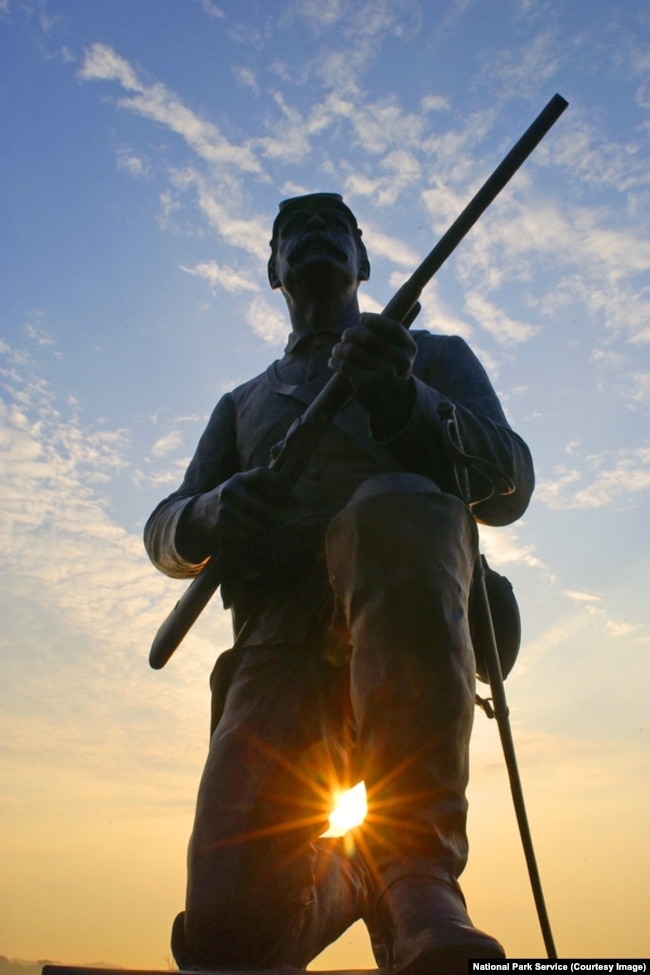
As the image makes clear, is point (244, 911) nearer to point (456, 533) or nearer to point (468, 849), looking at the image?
point (468, 849)

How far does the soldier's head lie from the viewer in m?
4.75

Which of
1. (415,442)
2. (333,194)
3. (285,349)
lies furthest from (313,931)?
(333,194)

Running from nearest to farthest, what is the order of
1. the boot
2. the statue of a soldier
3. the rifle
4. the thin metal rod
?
the boot < the statue of a soldier < the thin metal rod < the rifle

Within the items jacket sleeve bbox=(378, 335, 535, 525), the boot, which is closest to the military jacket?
jacket sleeve bbox=(378, 335, 535, 525)

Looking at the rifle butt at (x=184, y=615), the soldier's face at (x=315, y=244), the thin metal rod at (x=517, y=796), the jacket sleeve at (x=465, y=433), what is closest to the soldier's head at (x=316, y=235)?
the soldier's face at (x=315, y=244)

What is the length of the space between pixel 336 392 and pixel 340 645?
104 centimetres

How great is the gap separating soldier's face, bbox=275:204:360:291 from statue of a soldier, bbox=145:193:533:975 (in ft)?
0.05

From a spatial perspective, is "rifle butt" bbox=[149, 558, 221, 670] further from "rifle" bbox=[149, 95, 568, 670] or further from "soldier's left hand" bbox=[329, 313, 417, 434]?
"soldier's left hand" bbox=[329, 313, 417, 434]

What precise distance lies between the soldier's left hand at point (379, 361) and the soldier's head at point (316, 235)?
5.14ft

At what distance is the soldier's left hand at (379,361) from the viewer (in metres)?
3.27

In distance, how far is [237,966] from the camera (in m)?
3.09

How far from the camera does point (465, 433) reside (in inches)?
139
